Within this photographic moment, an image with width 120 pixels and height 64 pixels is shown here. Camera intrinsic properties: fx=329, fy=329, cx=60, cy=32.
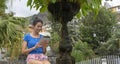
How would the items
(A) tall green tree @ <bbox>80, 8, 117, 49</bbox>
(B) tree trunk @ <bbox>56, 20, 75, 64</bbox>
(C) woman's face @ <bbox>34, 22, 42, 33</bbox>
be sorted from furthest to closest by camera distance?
(A) tall green tree @ <bbox>80, 8, 117, 49</bbox>
(C) woman's face @ <bbox>34, 22, 42, 33</bbox>
(B) tree trunk @ <bbox>56, 20, 75, 64</bbox>

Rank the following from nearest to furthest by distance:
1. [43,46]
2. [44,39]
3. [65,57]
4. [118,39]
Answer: [65,57] → [44,39] → [43,46] → [118,39]

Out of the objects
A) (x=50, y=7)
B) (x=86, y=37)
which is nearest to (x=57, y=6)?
(x=50, y=7)

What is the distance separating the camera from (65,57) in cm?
316

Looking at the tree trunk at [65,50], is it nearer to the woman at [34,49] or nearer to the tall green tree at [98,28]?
the woman at [34,49]

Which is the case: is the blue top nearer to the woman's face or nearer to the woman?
the woman

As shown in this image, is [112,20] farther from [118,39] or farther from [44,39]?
[44,39]

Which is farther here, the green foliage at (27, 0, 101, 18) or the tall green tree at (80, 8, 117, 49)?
the tall green tree at (80, 8, 117, 49)

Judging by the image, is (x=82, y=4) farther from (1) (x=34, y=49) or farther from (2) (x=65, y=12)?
(1) (x=34, y=49)

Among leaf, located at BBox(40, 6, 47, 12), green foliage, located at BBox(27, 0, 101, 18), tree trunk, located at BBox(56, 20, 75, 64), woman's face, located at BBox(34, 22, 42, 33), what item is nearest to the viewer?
tree trunk, located at BBox(56, 20, 75, 64)

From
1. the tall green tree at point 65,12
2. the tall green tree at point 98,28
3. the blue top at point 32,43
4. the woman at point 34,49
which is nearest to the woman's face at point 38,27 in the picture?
the woman at point 34,49

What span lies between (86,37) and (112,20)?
342 centimetres

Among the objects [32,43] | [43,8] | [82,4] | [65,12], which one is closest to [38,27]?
[32,43]

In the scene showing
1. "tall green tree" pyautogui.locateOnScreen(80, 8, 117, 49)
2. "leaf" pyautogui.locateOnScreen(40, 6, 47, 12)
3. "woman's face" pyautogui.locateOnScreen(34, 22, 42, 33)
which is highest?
"leaf" pyautogui.locateOnScreen(40, 6, 47, 12)

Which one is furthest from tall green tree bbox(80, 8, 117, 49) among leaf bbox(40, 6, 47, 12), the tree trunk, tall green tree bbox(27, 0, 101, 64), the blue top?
the tree trunk
